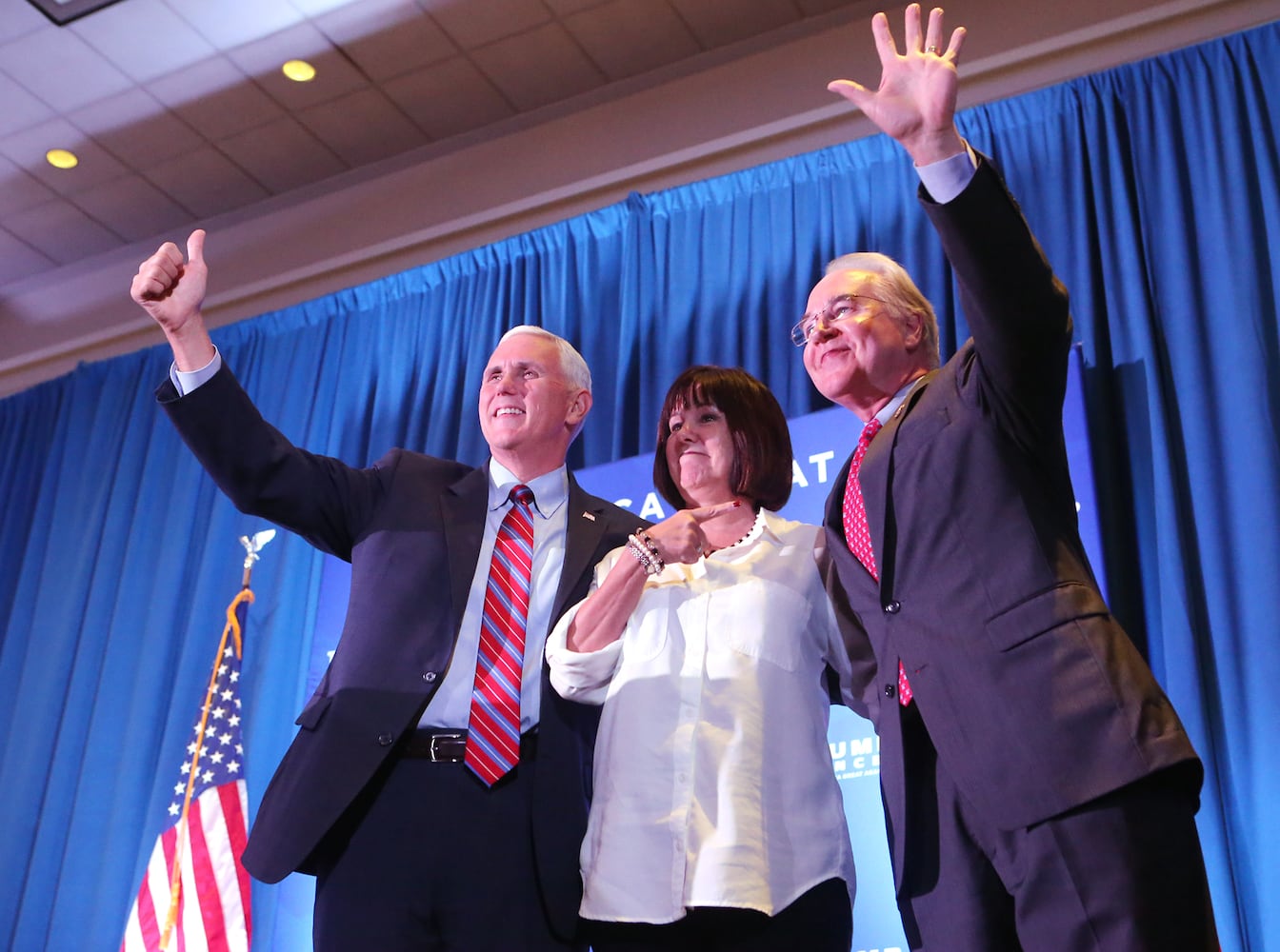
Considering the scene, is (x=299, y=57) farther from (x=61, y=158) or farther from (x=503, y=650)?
(x=503, y=650)

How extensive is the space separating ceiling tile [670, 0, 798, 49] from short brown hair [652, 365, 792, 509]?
301 cm

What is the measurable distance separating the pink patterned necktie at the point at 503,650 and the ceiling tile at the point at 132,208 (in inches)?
171

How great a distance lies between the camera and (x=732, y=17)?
5.05 metres

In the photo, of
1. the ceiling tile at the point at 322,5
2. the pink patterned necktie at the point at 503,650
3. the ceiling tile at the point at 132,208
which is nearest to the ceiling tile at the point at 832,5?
the ceiling tile at the point at 322,5

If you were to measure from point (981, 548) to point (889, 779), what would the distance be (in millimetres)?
323

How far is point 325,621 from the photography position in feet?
14.9

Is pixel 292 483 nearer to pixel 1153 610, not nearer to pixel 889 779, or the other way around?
pixel 889 779

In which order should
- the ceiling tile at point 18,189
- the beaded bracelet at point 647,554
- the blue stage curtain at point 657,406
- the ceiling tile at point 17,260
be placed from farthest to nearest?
the ceiling tile at point 17,260 → the ceiling tile at point 18,189 → the blue stage curtain at point 657,406 → the beaded bracelet at point 647,554

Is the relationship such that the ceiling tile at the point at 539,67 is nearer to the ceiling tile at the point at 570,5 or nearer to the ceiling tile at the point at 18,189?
the ceiling tile at the point at 570,5

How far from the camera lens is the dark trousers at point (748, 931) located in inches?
70.6

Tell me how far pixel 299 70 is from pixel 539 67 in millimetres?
965

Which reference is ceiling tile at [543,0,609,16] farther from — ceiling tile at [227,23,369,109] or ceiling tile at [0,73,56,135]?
ceiling tile at [0,73,56,135]

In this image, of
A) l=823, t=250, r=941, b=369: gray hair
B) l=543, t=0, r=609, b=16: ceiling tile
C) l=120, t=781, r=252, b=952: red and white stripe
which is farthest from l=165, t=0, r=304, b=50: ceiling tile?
l=823, t=250, r=941, b=369: gray hair

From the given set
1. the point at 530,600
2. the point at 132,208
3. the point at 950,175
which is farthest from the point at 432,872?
the point at 132,208
